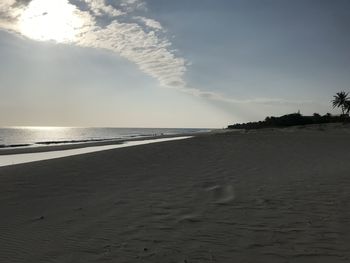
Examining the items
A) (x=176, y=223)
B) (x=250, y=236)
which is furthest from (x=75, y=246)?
(x=250, y=236)

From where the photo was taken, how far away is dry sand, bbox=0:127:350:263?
484 cm

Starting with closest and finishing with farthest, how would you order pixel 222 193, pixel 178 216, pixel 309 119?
pixel 178 216
pixel 222 193
pixel 309 119

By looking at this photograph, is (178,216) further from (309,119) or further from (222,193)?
(309,119)

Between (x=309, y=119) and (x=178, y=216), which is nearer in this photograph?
(x=178, y=216)

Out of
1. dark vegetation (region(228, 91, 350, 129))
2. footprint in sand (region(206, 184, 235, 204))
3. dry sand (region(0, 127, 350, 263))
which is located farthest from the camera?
dark vegetation (region(228, 91, 350, 129))

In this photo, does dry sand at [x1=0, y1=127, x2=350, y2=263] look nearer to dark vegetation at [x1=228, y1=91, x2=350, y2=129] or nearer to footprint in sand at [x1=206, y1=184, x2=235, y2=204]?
footprint in sand at [x1=206, y1=184, x2=235, y2=204]

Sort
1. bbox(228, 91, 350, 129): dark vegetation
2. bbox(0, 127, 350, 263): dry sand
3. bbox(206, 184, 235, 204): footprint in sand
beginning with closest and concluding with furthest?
bbox(0, 127, 350, 263): dry sand → bbox(206, 184, 235, 204): footprint in sand → bbox(228, 91, 350, 129): dark vegetation

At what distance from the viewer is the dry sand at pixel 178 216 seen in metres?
4.84

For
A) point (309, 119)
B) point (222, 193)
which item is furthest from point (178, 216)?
point (309, 119)

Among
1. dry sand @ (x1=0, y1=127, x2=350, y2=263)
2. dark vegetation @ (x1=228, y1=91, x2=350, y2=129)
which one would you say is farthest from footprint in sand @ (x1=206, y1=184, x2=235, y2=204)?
dark vegetation @ (x1=228, y1=91, x2=350, y2=129)

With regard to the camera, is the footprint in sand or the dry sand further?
the footprint in sand

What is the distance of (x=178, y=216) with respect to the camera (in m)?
6.47

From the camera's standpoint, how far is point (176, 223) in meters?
6.05

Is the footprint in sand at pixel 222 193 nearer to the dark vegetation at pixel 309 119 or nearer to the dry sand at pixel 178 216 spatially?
the dry sand at pixel 178 216
